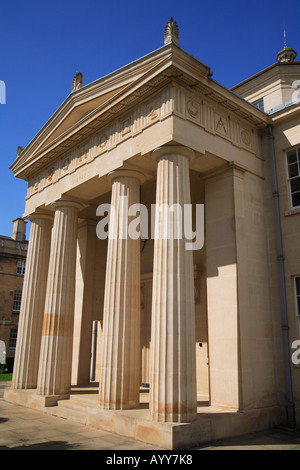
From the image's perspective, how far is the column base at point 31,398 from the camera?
1362cm

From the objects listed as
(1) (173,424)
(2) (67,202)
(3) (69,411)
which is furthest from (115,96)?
(3) (69,411)

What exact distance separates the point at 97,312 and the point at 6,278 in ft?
79.7

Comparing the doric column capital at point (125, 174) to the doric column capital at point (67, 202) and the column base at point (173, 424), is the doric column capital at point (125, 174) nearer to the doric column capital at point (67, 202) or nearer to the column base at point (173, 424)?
the doric column capital at point (67, 202)

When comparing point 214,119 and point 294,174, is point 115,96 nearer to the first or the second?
point 214,119

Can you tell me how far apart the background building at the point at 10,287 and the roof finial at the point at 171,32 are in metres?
33.5

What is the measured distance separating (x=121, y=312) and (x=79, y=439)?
11.4 ft

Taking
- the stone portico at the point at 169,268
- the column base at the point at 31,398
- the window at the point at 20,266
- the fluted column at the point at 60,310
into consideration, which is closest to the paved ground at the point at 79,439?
the stone portico at the point at 169,268

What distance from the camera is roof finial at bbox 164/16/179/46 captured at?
447 inches

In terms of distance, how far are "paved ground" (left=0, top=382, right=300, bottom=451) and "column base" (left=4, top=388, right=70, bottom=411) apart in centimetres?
153

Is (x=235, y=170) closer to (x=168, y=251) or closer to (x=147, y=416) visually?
(x=168, y=251)

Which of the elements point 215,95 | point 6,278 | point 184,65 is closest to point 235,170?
point 215,95

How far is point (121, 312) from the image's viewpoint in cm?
1161

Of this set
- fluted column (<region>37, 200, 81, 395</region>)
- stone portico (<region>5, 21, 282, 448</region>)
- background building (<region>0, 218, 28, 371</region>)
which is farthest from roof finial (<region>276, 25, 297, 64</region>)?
background building (<region>0, 218, 28, 371</region>)
